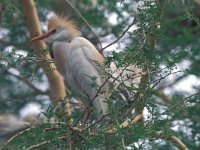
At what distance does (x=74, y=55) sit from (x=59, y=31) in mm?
444

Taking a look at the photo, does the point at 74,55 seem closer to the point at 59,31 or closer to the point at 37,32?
the point at 59,31

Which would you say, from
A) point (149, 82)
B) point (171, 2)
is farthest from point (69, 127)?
point (171, 2)

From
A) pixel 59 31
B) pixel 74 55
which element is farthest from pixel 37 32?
pixel 74 55

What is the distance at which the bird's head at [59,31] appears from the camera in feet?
17.9

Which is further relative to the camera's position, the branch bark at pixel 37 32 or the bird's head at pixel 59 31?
the branch bark at pixel 37 32

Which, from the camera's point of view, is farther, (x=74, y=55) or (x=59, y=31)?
(x=59, y=31)

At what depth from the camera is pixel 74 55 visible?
5.12 m

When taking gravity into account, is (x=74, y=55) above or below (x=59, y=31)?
below

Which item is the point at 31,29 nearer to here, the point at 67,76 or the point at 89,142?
the point at 67,76

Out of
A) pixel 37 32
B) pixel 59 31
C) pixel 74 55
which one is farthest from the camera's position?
pixel 37 32

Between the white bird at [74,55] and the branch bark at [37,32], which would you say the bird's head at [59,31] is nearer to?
the white bird at [74,55]

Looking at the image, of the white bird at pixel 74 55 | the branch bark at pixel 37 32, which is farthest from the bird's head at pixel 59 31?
the branch bark at pixel 37 32

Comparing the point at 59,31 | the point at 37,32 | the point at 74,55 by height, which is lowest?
the point at 74,55

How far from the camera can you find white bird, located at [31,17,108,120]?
4922mm
